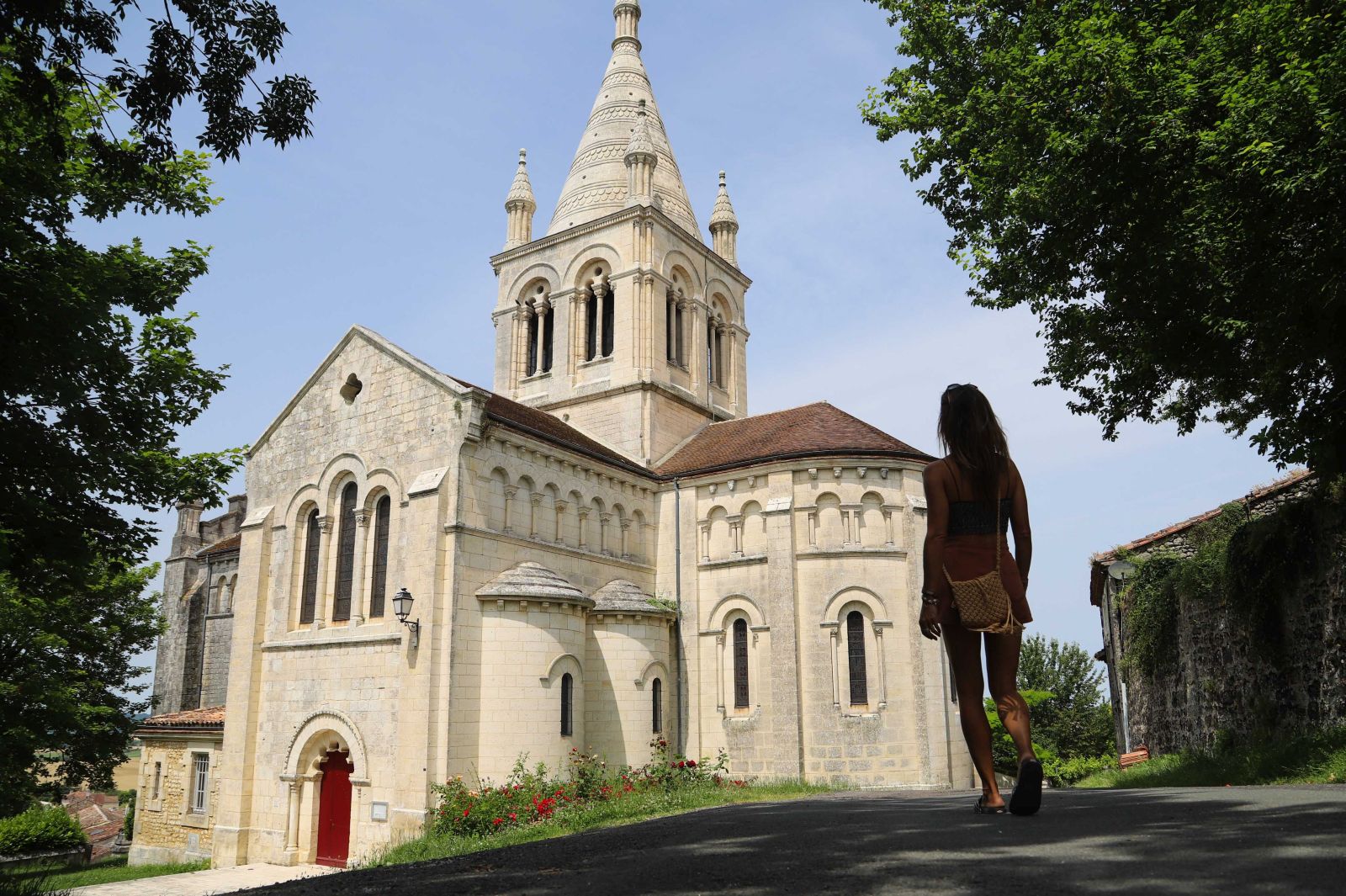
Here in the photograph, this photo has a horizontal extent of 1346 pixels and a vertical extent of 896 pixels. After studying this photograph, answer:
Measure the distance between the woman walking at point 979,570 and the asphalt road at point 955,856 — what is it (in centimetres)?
65

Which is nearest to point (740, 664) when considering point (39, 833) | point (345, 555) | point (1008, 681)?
point (345, 555)

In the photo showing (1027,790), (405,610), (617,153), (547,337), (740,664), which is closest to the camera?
(1027,790)

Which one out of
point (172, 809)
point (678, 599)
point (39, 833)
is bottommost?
point (39, 833)

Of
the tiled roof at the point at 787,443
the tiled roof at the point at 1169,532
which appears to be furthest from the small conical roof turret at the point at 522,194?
the tiled roof at the point at 1169,532

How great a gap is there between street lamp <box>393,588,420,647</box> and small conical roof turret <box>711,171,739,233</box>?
22.5 metres

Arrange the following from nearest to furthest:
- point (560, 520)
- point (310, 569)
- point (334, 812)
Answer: point (334, 812)
point (310, 569)
point (560, 520)

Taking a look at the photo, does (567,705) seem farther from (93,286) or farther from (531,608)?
(93,286)

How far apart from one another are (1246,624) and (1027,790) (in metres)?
11.5

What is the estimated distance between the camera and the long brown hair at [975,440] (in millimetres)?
7039

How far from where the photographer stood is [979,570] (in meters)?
6.93

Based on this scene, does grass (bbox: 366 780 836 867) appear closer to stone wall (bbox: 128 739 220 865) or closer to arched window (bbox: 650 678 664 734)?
arched window (bbox: 650 678 664 734)

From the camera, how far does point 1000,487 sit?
7.04 meters

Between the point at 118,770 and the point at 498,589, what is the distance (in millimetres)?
73593

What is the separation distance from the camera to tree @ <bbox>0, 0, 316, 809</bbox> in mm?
9953
